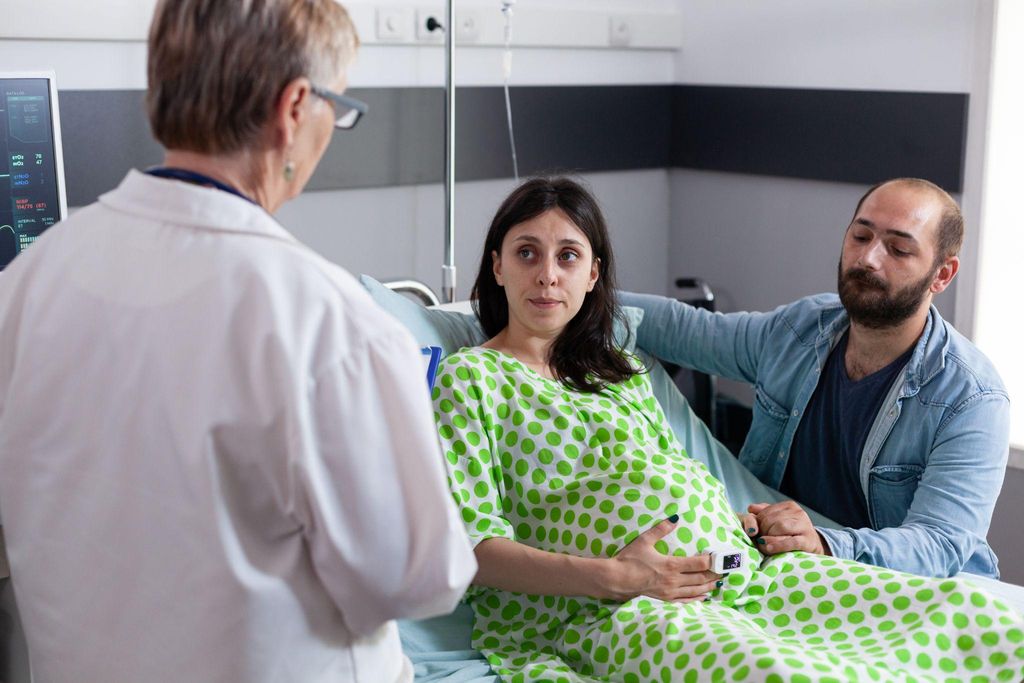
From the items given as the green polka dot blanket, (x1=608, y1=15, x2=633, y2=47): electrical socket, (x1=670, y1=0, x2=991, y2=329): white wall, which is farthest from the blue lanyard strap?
(x1=608, y1=15, x2=633, y2=47): electrical socket

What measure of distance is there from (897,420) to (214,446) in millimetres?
1573

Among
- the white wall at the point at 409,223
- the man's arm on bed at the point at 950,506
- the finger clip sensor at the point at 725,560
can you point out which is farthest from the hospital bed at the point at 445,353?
the white wall at the point at 409,223

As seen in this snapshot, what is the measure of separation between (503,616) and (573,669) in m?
0.18

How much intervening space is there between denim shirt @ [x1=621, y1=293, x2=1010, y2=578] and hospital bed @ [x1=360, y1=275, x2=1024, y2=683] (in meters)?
0.08

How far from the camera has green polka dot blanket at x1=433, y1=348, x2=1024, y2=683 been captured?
173 centimetres

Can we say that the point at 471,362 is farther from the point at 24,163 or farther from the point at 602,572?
the point at 24,163

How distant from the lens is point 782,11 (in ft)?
11.7

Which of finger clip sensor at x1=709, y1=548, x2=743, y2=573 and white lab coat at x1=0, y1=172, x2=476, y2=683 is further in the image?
finger clip sensor at x1=709, y1=548, x2=743, y2=573

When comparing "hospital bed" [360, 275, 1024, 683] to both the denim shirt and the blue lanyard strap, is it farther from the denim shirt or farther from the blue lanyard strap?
the blue lanyard strap

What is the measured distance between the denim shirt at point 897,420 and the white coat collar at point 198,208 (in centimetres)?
136

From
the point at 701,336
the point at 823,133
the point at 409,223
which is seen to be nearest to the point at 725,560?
the point at 701,336

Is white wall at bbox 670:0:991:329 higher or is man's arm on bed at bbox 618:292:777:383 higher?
white wall at bbox 670:0:991:329

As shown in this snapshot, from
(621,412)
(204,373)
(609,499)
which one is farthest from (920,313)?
(204,373)

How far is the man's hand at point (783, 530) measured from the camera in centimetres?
205
